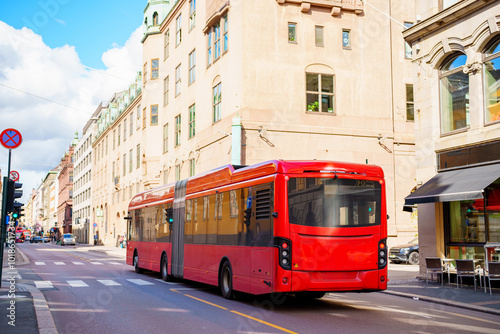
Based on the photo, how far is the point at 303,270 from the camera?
11852mm

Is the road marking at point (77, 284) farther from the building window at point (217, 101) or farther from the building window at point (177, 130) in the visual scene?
the building window at point (177, 130)

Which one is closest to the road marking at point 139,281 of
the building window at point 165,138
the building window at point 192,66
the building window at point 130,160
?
the building window at point 192,66

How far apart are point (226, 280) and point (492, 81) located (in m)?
9.73

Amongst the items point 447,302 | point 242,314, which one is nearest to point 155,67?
point 447,302

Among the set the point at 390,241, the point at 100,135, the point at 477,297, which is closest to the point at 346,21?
the point at 390,241

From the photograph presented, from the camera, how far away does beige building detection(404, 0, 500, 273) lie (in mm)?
17344

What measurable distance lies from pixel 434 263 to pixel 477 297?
9.83ft

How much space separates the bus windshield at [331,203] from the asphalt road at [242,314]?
1.83 metres

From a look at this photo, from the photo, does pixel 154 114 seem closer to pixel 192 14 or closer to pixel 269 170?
pixel 192 14

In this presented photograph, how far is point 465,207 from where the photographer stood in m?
18.5

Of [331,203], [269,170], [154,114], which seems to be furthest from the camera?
[154,114]

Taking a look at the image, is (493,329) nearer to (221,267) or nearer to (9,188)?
(221,267)

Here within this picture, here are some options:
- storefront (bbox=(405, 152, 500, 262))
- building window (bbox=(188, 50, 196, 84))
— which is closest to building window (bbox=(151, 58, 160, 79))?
building window (bbox=(188, 50, 196, 84))

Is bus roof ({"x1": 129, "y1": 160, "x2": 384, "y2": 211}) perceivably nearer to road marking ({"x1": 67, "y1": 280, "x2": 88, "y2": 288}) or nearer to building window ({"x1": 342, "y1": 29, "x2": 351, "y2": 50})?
road marking ({"x1": 67, "y1": 280, "x2": 88, "y2": 288})
